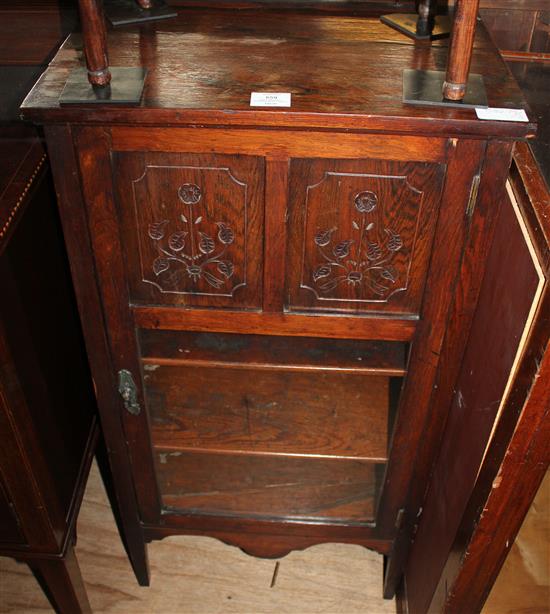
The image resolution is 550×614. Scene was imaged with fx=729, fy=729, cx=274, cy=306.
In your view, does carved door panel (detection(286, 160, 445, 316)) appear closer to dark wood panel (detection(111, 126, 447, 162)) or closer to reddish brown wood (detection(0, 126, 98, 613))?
dark wood panel (detection(111, 126, 447, 162))

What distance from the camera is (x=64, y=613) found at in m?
1.42

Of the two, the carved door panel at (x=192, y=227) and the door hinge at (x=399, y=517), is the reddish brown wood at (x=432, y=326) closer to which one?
the door hinge at (x=399, y=517)

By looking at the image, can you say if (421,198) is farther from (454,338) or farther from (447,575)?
(447,575)

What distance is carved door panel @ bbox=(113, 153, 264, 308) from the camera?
892 millimetres

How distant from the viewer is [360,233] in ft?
3.09

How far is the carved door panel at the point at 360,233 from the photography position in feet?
2.89

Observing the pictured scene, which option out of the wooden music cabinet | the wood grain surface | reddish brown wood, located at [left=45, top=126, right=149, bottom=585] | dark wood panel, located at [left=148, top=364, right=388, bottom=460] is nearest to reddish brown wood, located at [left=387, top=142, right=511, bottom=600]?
the wooden music cabinet

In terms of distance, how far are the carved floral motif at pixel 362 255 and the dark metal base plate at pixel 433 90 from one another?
0.13 metres

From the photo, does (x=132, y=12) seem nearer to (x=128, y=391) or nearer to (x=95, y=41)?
(x=95, y=41)

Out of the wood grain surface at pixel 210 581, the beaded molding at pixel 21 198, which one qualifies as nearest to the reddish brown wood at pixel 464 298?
the wood grain surface at pixel 210 581

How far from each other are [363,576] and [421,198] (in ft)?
3.38

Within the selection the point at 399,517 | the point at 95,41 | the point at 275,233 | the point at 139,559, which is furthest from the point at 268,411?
the point at 95,41

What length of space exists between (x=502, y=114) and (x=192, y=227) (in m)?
0.40

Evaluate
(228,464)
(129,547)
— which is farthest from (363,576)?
(129,547)
